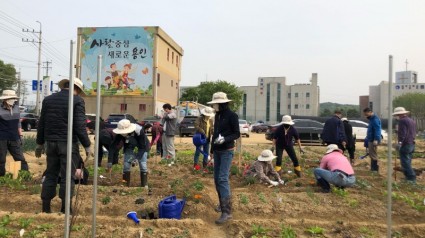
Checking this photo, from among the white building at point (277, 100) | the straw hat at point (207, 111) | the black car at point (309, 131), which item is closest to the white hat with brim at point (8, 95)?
the straw hat at point (207, 111)

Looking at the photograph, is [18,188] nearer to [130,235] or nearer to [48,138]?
[48,138]

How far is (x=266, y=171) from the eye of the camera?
7.98 meters

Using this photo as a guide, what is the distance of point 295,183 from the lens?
7.88 metres

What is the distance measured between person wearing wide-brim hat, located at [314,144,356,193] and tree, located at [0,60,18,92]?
170ft

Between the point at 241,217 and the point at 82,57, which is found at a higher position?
the point at 82,57

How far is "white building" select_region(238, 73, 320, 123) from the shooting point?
87188 mm

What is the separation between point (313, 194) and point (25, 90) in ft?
221

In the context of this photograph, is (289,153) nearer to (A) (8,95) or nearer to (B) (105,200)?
(B) (105,200)

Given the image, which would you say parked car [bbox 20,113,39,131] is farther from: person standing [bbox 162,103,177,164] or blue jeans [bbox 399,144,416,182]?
blue jeans [bbox 399,144,416,182]

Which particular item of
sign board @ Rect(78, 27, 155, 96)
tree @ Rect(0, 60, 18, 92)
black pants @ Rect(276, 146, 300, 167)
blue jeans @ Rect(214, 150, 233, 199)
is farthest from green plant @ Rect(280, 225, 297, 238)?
tree @ Rect(0, 60, 18, 92)

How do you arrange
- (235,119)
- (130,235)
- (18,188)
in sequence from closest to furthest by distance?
(130,235) < (235,119) < (18,188)

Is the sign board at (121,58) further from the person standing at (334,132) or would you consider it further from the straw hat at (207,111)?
the person standing at (334,132)

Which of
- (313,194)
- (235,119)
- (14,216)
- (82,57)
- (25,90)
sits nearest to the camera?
(14,216)

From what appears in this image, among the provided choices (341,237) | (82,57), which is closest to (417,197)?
(341,237)
